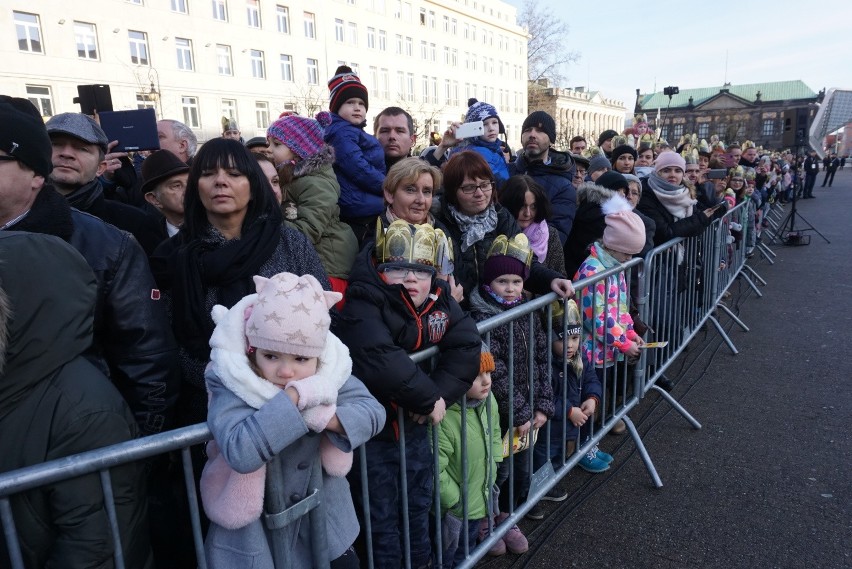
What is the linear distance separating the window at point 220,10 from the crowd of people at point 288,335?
33.6 metres

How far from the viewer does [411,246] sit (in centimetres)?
252

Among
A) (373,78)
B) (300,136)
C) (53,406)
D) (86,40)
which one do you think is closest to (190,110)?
(86,40)

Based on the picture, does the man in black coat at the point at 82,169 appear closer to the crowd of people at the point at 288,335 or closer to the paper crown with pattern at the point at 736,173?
the crowd of people at the point at 288,335

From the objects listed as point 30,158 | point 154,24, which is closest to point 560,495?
point 30,158

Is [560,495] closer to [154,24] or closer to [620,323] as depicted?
[620,323]

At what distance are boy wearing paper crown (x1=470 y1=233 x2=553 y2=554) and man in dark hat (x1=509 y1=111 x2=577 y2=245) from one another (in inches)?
58.4

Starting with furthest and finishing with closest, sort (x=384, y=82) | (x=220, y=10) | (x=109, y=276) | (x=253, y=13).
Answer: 1. (x=384, y=82)
2. (x=253, y=13)
3. (x=220, y=10)
4. (x=109, y=276)

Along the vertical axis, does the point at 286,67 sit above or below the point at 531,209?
above

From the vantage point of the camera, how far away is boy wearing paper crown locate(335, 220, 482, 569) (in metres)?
2.18

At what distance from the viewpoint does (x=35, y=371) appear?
5.04 ft

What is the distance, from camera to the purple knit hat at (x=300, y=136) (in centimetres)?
328

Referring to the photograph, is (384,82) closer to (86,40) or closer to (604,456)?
(86,40)

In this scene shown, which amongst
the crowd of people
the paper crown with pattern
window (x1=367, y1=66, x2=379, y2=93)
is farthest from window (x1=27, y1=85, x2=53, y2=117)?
the paper crown with pattern

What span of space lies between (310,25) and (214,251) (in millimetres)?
41250
